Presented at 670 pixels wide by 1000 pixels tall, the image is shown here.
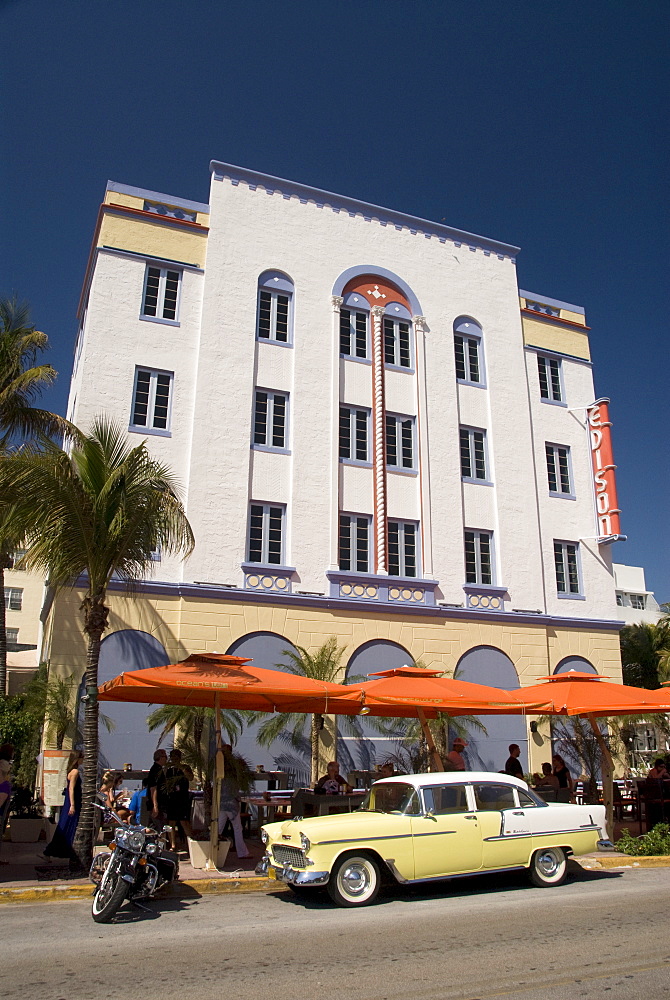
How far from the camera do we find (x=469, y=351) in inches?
1011

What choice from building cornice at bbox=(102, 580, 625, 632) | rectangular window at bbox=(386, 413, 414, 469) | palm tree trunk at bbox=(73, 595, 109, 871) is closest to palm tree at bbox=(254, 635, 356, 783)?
building cornice at bbox=(102, 580, 625, 632)

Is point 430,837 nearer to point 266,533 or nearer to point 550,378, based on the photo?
point 266,533

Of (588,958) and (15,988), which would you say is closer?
(15,988)

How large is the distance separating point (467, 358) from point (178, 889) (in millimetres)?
19461

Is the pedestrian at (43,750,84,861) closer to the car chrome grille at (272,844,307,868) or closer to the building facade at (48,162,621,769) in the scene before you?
the car chrome grille at (272,844,307,868)

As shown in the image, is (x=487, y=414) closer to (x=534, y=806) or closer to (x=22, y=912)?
(x=534, y=806)

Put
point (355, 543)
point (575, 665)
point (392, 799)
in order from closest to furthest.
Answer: point (392, 799) → point (355, 543) → point (575, 665)

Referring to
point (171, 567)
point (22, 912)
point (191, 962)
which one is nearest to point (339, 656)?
point (171, 567)

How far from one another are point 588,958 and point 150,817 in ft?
25.9

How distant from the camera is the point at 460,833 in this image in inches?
386

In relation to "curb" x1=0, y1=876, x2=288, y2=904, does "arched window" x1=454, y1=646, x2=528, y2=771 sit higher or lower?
higher

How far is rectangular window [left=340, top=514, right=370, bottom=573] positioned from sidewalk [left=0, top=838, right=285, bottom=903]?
10.1m

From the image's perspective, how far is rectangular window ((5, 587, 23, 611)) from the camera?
144 feet

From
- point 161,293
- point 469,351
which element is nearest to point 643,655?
point 469,351
